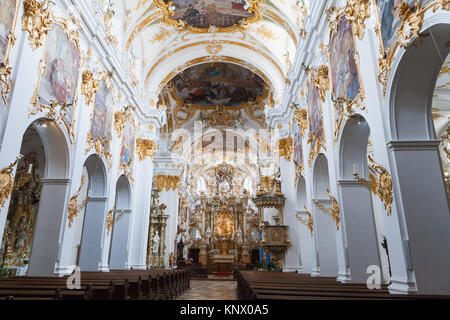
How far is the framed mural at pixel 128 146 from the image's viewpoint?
11.4 metres

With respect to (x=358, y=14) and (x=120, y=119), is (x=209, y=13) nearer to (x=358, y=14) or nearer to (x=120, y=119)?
(x=120, y=119)

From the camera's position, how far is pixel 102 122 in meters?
9.75

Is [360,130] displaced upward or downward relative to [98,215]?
upward

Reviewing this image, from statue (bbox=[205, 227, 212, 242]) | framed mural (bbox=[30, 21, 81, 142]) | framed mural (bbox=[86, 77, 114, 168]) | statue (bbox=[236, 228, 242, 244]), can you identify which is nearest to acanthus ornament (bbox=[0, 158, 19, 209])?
framed mural (bbox=[30, 21, 81, 142])

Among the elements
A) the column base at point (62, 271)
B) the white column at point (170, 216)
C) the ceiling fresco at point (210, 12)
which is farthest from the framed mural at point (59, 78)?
the white column at point (170, 216)

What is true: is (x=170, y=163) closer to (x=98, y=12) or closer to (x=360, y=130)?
(x=98, y=12)

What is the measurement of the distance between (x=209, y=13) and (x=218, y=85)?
19.3ft

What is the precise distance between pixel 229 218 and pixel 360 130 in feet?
79.2

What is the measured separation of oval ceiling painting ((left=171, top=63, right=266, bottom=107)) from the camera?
54.4ft

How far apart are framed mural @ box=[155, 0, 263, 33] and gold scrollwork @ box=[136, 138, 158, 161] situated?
16.1 feet

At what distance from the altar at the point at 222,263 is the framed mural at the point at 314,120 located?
16.0 meters

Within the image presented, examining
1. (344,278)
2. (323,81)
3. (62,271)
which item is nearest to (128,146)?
(62,271)

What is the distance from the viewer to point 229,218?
2998 centimetres

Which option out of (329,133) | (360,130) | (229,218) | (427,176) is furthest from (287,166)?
(229,218)
